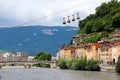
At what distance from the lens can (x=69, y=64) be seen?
A: 117 m

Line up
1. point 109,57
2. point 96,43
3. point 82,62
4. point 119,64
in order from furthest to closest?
point 96,43, point 109,57, point 82,62, point 119,64

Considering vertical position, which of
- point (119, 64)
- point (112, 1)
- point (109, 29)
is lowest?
point (119, 64)

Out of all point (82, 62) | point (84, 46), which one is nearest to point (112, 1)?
point (84, 46)

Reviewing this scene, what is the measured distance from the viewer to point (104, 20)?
149500 millimetres

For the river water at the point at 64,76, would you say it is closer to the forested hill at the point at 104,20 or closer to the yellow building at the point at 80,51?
the yellow building at the point at 80,51

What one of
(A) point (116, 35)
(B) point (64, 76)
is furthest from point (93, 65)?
(A) point (116, 35)

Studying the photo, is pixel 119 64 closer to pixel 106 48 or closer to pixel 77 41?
pixel 106 48

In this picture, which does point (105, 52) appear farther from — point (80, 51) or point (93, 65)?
point (80, 51)

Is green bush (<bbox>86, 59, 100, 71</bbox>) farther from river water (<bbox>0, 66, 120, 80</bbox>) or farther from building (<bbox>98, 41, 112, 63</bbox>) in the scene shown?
building (<bbox>98, 41, 112, 63</bbox>)

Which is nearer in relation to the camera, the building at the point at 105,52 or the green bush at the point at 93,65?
the green bush at the point at 93,65

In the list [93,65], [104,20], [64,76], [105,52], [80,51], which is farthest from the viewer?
[104,20]

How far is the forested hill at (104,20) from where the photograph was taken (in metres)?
142

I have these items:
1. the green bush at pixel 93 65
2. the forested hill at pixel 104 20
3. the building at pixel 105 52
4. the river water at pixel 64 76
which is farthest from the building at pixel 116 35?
the river water at pixel 64 76

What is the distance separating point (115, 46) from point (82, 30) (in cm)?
5104
